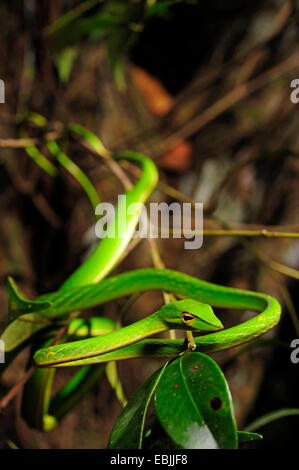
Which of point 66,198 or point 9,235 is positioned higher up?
point 66,198

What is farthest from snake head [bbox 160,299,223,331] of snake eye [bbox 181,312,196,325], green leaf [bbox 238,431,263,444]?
green leaf [bbox 238,431,263,444]

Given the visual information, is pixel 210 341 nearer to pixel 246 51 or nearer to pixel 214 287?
pixel 214 287

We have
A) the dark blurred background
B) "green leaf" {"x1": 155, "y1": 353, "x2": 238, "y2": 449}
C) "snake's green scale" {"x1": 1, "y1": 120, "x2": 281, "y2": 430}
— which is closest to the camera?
"green leaf" {"x1": 155, "y1": 353, "x2": 238, "y2": 449}

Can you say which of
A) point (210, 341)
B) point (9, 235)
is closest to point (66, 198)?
point (9, 235)

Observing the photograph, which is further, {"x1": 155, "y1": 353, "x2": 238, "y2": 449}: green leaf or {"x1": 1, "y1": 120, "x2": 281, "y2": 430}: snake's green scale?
{"x1": 1, "y1": 120, "x2": 281, "y2": 430}: snake's green scale

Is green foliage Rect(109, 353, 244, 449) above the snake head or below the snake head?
below

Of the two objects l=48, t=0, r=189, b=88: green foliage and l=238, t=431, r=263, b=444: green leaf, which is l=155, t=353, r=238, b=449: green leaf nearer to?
l=238, t=431, r=263, b=444: green leaf

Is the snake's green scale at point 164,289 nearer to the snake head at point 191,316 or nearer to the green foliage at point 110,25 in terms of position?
the snake head at point 191,316
